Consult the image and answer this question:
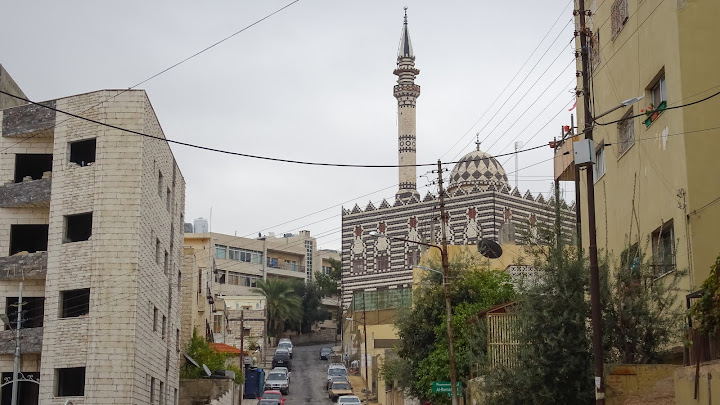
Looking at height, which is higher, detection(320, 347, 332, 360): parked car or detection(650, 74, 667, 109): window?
detection(650, 74, 667, 109): window

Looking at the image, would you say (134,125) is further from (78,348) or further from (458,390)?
(458,390)

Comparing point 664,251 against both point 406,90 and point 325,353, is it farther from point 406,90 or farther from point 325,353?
point 406,90

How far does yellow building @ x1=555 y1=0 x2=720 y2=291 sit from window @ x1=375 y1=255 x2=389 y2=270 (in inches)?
2608

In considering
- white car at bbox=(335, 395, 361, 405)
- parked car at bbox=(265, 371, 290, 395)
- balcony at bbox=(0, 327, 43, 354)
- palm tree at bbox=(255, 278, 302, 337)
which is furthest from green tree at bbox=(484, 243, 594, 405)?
palm tree at bbox=(255, 278, 302, 337)

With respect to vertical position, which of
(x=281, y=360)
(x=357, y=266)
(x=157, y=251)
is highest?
(x=357, y=266)

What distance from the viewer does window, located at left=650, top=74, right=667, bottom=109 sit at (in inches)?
1043

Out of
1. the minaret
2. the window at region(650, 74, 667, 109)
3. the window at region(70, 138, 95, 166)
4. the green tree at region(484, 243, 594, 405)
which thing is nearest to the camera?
the green tree at region(484, 243, 594, 405)

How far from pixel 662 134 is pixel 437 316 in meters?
16.6

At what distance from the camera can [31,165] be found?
42.5 m

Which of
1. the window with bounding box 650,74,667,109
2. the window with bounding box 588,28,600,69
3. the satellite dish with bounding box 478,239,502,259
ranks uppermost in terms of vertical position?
the window with bounding box 588,28,600,69

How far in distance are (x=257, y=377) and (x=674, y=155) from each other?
159ft

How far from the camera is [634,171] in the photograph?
2850 cm

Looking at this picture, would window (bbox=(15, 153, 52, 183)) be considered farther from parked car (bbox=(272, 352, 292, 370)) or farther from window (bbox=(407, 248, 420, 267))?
window (bbox=(407, 248, 420, 267))

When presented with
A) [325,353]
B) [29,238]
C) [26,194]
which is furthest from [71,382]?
[325,353]
